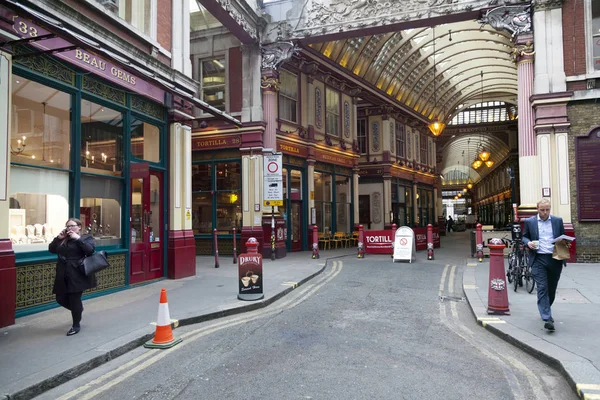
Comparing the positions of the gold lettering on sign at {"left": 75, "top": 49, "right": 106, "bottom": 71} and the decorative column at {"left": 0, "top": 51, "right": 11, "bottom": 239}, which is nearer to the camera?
the decorative column at {"left": 0, "top": 51, "right": 11, "bottom": 239}

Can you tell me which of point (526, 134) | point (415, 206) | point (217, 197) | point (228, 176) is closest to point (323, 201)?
point (228, 176)

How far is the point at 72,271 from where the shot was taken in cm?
595

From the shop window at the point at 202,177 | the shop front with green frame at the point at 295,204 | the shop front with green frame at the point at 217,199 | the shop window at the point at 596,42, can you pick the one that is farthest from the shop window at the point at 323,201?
the shop window at the point at 596,42

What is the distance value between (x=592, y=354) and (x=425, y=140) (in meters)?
30.5

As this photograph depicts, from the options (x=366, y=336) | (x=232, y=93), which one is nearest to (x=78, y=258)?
(x=366, y=336)

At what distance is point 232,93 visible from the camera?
17.2 meters

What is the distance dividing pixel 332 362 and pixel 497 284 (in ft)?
11.6

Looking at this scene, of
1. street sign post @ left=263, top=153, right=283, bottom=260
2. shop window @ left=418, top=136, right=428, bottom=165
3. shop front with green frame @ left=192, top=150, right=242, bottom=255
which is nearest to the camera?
street sign post @ left=263, top=153, right=283, bottom=260

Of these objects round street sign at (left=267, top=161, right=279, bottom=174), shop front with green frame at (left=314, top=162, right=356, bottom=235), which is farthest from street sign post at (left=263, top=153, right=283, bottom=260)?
shop front with green frame at (left=314, top=162, right=356, bottom=235)

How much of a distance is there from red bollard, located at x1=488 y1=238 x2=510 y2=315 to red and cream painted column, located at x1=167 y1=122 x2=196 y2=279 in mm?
7481

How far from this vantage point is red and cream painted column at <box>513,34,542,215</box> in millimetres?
13648

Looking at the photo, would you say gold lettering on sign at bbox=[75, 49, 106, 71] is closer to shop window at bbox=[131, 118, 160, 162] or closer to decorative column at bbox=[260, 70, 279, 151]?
shop window at bbox=[131, 118, 160, 162]

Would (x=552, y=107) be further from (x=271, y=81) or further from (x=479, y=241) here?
(x=271, y=81)

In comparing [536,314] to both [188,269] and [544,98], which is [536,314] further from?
[544,98]
